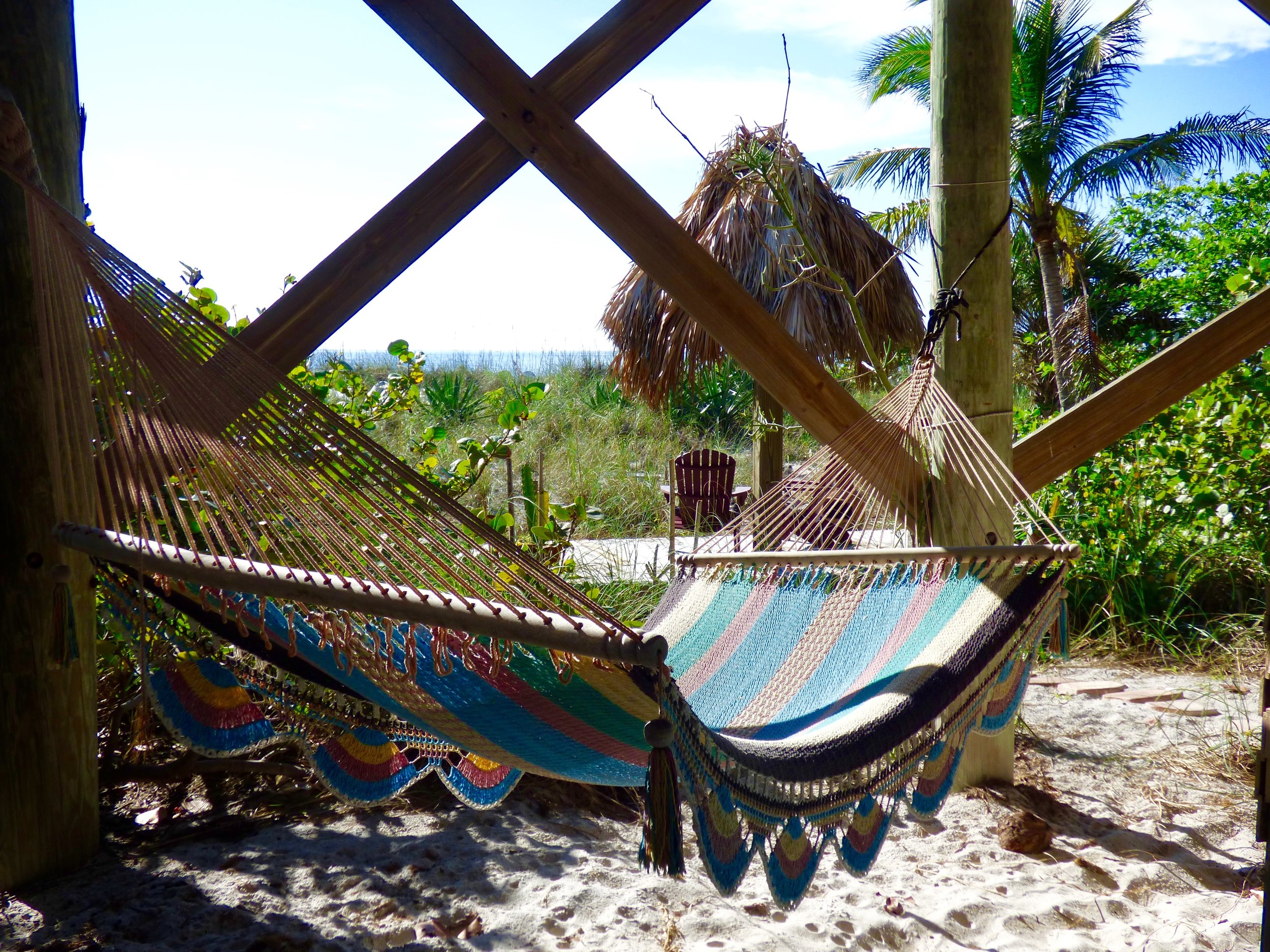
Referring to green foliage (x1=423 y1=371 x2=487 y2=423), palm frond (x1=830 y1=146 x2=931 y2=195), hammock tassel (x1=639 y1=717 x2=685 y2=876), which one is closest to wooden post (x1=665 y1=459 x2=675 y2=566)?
hammock tassel (x1=639 y1=717 x2=685 y2=876)

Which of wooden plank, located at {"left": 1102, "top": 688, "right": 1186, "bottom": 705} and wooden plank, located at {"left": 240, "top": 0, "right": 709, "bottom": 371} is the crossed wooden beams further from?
wooden plank, located at {"left": 1102, "top": 688, "right": 1186, "bottom": 705}

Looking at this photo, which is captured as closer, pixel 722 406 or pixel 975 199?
pixel 975 199

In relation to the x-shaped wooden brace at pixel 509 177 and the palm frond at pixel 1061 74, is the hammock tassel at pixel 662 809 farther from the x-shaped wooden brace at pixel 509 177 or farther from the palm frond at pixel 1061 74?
the palm frond at pixel 1061 74

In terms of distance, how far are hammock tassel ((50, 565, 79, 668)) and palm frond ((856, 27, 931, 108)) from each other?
10987mm

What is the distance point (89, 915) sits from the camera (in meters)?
1.54

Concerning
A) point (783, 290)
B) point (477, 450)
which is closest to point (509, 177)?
point (477, 450)

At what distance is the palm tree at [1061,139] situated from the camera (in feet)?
33.2

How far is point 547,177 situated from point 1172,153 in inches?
510

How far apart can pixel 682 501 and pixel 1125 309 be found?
34.8 ft

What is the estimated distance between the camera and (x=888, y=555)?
1.74m

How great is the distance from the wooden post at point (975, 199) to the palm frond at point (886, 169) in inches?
430

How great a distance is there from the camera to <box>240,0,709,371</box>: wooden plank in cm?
149

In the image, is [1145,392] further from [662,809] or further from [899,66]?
[899,66]

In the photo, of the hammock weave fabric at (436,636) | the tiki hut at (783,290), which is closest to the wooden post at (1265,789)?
the hammock weave fabric at (436,636)
